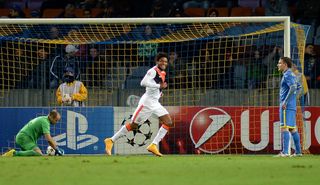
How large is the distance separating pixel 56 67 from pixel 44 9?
6.27 meters

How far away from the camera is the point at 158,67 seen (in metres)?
21.4

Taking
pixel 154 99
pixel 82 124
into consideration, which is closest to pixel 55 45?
pixel 82 124

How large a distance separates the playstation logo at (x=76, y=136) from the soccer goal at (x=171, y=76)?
0.08 feet

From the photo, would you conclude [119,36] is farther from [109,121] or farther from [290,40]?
[290,40]

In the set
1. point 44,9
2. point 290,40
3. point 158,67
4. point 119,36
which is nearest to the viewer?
point 158,67

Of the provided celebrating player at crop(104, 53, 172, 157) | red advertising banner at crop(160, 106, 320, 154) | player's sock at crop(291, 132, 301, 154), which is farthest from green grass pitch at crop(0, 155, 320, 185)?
red advertising banner at crop(160, 106, 320, 154)

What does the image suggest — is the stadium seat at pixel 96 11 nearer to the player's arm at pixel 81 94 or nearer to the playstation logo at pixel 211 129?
the player's arm at pixel 81 94

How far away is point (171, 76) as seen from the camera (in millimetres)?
25062

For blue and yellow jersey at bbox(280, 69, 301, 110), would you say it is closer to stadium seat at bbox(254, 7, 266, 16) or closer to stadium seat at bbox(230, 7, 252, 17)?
stadium seat at bbox(254, 7, 266, 16)

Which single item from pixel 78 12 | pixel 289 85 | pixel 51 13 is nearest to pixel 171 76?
pixel 289 85

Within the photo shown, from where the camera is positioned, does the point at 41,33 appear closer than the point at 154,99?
No

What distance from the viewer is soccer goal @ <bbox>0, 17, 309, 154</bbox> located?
24.2 meters

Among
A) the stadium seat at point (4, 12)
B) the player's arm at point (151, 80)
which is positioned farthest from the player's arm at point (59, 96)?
the stadium seat at point (4, 12)

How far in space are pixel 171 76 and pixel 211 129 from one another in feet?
5.91
